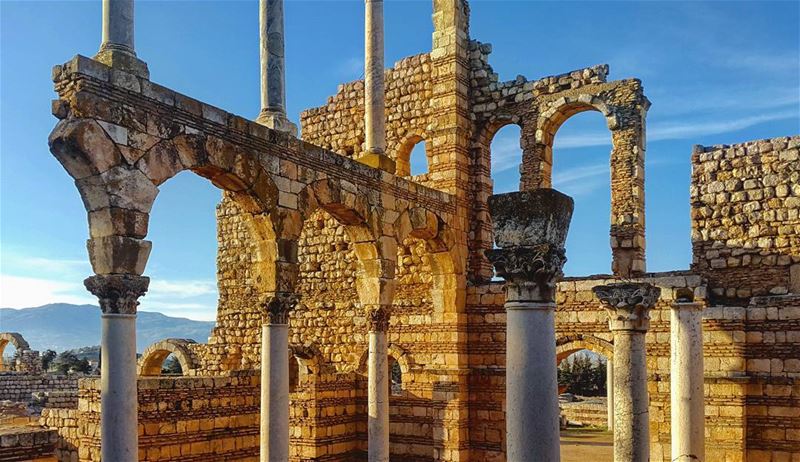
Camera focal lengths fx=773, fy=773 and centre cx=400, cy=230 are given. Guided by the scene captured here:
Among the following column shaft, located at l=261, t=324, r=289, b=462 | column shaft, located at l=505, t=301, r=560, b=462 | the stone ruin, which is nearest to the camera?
column shaft, located at l=505, t=301, r=560, b=462

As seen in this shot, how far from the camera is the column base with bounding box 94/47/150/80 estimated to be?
9.49m

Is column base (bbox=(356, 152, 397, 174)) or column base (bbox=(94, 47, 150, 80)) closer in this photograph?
column base (bbox=(94, 47, 150, 80))

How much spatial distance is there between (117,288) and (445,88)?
10292 millimetres

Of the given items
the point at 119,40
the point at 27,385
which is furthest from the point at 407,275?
Answer: the point at 27,385

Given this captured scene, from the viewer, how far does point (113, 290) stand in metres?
8.95

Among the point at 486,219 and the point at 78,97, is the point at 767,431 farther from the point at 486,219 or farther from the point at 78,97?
the point at 78,97

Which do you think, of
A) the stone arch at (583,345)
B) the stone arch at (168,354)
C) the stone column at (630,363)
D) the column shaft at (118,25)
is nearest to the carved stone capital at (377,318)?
the stone arch at (583,345)

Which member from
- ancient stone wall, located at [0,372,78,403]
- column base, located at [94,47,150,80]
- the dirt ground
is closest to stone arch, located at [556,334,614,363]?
the dirt ground

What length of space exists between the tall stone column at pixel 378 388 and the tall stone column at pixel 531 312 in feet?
24.7

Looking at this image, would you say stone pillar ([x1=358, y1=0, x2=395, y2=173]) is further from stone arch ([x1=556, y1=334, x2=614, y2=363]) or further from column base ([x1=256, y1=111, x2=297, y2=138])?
stone arch ([x1=556, y1=334, x2=614, y2=363])

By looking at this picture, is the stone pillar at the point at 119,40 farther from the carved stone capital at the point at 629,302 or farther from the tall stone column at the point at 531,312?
the carved stone capital at the point at 629,302

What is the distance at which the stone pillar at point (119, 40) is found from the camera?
31.3 ft

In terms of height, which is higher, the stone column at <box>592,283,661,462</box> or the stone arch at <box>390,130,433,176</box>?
the stone arch at <box>390,130,433,176</box>

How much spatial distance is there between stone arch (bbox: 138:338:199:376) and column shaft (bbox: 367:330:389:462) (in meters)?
9.38
